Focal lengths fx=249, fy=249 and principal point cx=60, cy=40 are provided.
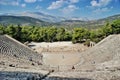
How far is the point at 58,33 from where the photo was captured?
3071 inches

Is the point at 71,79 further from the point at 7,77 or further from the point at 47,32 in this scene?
the point at 47,32

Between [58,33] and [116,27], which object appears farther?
[58,33]

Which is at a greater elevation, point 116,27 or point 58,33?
point 116,27

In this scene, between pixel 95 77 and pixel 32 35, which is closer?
pixel 95 77

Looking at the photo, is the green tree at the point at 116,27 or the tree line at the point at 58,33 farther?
the tree line at the point at 58,33

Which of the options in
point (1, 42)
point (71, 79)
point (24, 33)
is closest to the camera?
point (71, 79)

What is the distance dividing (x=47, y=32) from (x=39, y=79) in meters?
61.5

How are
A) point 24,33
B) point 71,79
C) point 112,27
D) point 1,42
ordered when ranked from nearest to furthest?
point 71,79, point 1,42, point 112,27, point 24,33

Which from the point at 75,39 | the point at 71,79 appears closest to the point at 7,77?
the point at 71,79

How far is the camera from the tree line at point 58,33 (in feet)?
224

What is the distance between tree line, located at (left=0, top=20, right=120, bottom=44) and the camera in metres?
68.2

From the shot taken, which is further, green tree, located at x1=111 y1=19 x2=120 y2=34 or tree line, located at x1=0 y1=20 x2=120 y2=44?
tree line, located at x1=0 y1=20 x2=120 y2=44

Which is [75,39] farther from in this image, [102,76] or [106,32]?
[102,76]

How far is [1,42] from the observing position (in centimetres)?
3775
